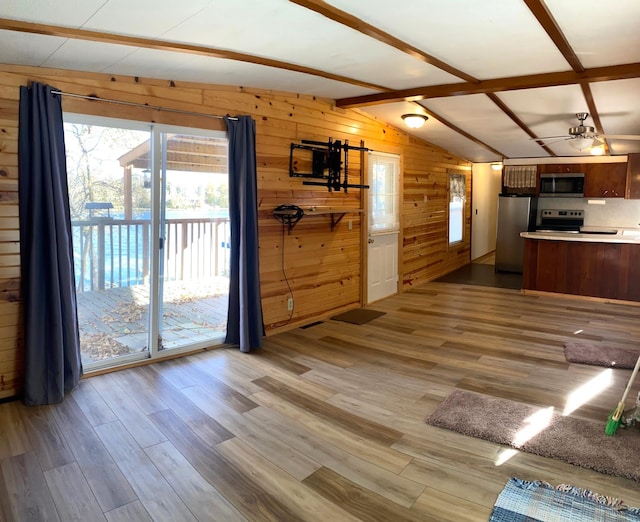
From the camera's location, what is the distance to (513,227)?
8344mm

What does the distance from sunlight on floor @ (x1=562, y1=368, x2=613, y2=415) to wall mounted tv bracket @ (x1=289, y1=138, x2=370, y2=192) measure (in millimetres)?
3134

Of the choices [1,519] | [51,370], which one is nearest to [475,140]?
[51,370]

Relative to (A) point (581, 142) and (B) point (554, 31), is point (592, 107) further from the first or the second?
(B) point (554, 31)

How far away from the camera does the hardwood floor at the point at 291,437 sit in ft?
6.81

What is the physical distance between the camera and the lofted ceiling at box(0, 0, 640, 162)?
7.89 ft

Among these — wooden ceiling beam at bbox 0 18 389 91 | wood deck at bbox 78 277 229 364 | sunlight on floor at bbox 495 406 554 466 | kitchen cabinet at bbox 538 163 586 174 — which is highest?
wooden ceiling beam at bbox 0 18 389 91

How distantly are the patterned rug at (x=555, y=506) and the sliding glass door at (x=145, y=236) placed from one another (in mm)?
→ 2857

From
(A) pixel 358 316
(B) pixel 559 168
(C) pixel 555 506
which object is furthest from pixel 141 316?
(B) pixel 559 168

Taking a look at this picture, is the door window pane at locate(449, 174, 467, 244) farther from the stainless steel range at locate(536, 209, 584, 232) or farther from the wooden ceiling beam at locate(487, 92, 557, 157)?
the wooden ceiling beam at locate(487, 92, 557, 157)

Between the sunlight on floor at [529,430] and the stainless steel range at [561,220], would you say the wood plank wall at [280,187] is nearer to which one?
the stainless steel range at [561,220]

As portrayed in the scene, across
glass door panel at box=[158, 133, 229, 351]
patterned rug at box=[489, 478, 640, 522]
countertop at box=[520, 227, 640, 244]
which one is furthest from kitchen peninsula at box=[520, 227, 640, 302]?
patterned rug at box=[489, 478, 640, 522]

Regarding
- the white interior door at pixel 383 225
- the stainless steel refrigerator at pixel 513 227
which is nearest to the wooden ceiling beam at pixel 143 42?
the white interior door at pixel 383 225

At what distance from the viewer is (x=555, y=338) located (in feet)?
14.9

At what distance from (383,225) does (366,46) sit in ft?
10.9
